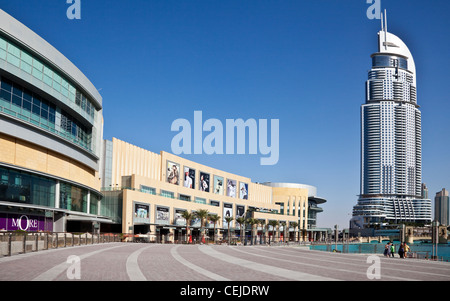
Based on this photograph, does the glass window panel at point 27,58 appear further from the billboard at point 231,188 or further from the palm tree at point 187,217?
the billboard at point 231,188

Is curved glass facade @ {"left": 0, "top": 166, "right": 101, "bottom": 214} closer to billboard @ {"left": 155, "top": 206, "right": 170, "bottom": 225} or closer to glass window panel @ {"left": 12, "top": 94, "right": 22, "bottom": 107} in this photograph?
glass window panel @ {"left": 12, "top": 94, "right": 22, "bottom": 107}

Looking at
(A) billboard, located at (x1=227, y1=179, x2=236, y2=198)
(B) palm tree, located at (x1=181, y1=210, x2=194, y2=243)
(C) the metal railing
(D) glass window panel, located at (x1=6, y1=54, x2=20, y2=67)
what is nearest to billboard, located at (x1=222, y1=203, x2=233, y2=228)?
(A) billboard, located at (x1=227, y1=179, x2=236, y2=198)

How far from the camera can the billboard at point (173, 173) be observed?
310 feet

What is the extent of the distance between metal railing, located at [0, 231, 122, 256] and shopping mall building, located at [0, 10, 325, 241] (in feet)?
23.5

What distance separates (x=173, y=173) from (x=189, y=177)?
6242mm

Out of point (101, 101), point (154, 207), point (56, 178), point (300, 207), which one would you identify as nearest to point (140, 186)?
point (154, 207)

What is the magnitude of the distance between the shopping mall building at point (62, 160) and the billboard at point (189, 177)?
6.34 metres

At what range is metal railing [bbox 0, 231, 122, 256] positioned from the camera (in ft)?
71.8

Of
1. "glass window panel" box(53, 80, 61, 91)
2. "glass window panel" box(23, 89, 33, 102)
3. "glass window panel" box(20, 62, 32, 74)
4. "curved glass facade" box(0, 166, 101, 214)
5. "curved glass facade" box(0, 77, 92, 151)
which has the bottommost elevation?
"curved glass facade" box(0, 166, 101, 214)

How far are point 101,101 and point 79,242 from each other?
94.4ft

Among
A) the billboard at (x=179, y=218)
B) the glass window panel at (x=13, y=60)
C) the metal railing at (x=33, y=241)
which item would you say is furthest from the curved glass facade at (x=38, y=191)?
the billboard at (x=179, y=218)
